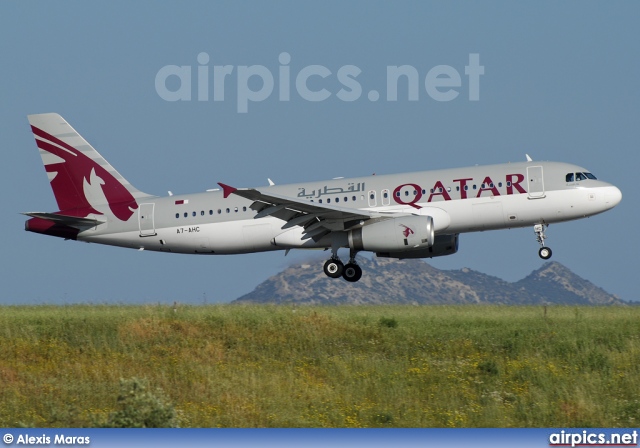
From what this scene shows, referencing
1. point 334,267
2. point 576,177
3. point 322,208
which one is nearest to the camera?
point 322,208

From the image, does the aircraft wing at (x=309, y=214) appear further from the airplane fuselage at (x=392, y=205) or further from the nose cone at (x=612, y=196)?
the nose cone at (x=612, y=196)

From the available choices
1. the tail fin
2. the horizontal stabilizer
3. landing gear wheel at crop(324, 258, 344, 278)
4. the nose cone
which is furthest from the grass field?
the tail fin

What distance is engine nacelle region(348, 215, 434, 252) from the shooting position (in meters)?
35.8

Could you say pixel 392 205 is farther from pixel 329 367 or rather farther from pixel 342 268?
pixel 329 367

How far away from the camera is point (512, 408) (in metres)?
22.7

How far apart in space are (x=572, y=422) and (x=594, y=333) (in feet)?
23.9

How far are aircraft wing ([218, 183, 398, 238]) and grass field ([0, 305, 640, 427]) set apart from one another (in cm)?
439

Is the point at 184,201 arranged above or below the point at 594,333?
above

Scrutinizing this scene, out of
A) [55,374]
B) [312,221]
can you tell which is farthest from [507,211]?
[55,374]

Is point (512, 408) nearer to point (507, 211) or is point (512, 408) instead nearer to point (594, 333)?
point (594, 333)

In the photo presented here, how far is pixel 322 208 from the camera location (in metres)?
36.3

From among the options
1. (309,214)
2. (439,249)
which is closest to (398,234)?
(309,214)

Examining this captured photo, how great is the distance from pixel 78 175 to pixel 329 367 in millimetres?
19748

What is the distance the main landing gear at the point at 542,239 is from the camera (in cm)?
3750
